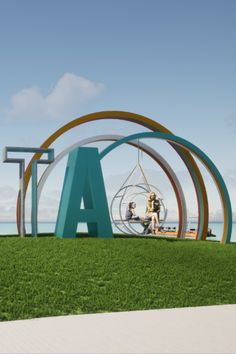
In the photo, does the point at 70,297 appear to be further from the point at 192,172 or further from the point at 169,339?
the point at 192,172

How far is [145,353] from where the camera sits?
18.2 feet

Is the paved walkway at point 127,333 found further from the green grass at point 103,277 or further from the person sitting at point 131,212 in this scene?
the person sitting at point 131,212

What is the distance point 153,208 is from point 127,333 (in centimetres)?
1411

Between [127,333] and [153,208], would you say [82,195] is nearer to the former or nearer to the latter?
[153,208]

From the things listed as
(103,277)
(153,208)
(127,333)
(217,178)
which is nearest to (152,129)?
(217,178)

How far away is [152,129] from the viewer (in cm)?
1881

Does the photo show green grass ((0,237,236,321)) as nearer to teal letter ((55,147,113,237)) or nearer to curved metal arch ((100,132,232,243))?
teal letter ((55,147,113,237))

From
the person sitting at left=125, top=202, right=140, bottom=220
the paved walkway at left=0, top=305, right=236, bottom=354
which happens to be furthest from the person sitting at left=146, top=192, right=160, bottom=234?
the paved walkway at left=0, top=305, right=236, bottom=354

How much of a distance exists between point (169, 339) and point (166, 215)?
47.4 feet

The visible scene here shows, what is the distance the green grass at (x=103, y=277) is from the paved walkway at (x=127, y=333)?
108 centimetres

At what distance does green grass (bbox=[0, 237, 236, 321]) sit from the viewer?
8.90 meters

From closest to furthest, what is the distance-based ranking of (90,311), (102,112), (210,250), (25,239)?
(90,311)
(25,239)
(210,250)
(102,112)

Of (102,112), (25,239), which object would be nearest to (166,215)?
(102,112)

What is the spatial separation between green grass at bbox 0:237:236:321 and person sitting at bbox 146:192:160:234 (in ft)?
20.2
